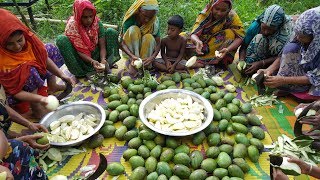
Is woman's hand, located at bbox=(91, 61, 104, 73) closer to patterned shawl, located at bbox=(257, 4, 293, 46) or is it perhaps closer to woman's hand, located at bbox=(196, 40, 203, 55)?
woman's hand, located at bbox=(196, 40, 203, 55)

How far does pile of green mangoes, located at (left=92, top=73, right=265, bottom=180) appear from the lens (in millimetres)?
2508

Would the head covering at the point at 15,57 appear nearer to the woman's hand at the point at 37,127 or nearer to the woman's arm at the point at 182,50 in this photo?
the woman's hand at the point at 37,127

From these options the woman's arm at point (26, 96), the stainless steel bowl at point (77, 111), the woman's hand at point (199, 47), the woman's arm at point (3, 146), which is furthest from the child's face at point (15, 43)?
the woman's hand at point (199, 47)

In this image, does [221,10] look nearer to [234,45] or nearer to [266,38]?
[234,45]

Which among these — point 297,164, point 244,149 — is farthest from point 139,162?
point 297,164

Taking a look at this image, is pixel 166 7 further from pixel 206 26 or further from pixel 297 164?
pixel 297 164

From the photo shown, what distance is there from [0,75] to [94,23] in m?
1.53

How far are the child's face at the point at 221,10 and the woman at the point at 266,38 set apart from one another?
44 centimetres

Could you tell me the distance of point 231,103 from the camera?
11.1ft

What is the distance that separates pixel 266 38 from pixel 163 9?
2.74 m

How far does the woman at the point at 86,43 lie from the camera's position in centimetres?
376

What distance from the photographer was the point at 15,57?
2.91m

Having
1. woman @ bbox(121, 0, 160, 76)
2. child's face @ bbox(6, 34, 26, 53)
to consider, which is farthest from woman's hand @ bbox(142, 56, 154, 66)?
child's face @ bbox(6, 34, 26, 53)

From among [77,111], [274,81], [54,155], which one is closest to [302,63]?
[274,81]
